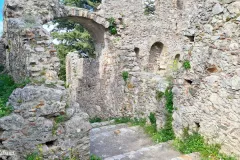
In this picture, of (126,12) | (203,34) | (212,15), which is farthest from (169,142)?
(126,12)

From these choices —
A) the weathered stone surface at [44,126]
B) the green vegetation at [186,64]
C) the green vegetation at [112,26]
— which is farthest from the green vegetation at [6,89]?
the green vegetation at [112,26]

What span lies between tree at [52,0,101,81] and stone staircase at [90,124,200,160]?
37.6 feet

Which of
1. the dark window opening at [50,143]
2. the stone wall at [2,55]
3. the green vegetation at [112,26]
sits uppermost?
the green vegetation at [112,26]

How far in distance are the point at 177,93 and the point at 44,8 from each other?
18.8 feet

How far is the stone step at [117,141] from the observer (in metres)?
5.36

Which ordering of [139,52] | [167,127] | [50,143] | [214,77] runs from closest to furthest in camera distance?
1. [50,143]
2. [214,77]
3. [167,127]
4. [139,52]

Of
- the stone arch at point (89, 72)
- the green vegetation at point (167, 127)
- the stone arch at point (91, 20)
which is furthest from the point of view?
the stone arch at point (89, 72)

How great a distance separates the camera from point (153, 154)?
186 inches

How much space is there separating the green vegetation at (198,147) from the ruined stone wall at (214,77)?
0.39ft

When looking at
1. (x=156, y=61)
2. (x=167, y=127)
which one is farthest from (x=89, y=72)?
(x=167, y=127)

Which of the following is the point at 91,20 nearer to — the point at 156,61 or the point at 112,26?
the point at 112,26

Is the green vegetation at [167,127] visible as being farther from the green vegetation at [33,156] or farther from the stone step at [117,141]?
the green vegetation at [33,156]

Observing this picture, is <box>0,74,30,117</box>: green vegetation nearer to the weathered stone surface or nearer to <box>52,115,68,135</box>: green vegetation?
the weathered stone surface

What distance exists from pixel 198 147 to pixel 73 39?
48.6ft
